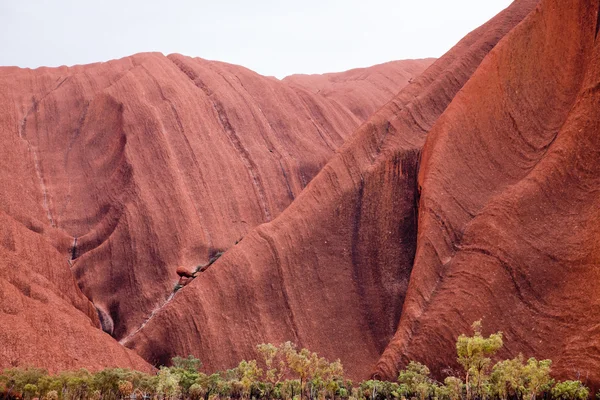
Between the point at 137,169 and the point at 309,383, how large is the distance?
22.4m

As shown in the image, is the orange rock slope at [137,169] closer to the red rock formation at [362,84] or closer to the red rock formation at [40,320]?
the red rock formation at [40,320]

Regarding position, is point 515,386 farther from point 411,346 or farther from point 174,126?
point 174,126

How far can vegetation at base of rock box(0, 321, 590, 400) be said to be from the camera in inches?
869

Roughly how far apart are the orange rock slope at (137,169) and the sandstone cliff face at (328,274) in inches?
143

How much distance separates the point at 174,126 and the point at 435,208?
2339cm

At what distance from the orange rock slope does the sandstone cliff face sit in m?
3.62

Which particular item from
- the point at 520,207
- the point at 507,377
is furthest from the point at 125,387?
the point at 520,207

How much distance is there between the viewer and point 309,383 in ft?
91.7

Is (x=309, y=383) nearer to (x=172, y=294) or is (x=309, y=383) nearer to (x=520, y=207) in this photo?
(x=520, y=207)

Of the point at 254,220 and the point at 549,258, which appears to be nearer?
the point at 549,258

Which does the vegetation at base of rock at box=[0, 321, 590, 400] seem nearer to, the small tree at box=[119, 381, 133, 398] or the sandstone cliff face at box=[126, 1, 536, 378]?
the small tree at box=[119, 381, 133, 398]

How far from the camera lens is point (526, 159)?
101 ft

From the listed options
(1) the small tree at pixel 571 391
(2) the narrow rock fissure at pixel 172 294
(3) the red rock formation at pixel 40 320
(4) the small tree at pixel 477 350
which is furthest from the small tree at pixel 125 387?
(1) the small tree at pixel 571 391

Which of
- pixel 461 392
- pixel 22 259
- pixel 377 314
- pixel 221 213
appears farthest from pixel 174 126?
pixel 461 392
